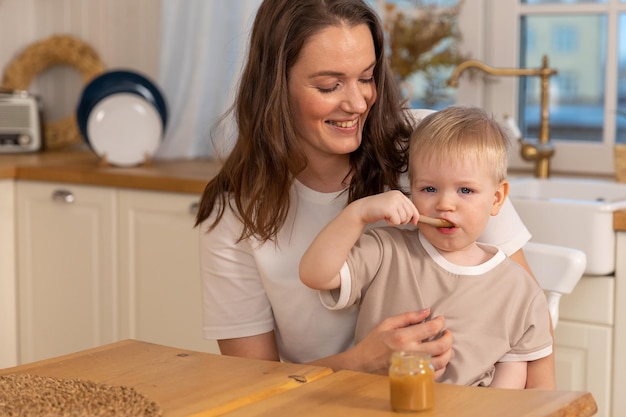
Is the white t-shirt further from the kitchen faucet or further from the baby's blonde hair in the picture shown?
the kitchen faucet

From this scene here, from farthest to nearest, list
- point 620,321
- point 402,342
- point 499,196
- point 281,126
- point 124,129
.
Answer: point 124,129 → point 620,321 → point 281,126 → point 499,196 → point 402,342

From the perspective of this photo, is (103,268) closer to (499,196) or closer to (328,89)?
(328,89)

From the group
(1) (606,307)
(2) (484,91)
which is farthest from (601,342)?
(2) (484,91)

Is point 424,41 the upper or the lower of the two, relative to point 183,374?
upper

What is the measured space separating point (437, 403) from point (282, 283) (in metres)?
0.60

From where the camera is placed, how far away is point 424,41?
2967mm

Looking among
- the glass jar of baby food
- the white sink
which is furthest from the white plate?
the glass jar of baby food

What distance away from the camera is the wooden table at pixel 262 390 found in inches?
48.5

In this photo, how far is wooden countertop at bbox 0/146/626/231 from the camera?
2.83m

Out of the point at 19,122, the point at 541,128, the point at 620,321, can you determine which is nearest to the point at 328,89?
the point at 620,321

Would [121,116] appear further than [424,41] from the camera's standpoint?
Yes

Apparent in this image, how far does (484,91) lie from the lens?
306cm

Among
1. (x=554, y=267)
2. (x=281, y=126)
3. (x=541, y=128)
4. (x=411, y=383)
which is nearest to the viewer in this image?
(x=411, y=383)

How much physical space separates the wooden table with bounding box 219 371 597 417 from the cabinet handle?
1.89m
